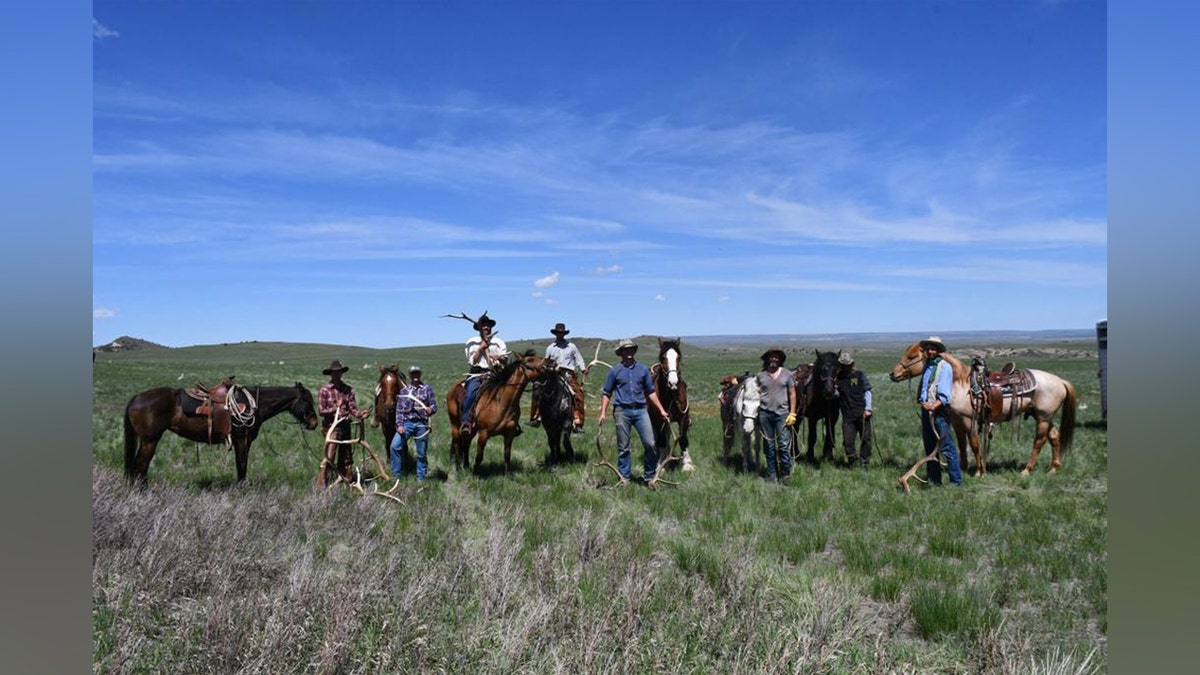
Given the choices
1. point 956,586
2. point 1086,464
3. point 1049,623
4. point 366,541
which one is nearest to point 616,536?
point 366,541

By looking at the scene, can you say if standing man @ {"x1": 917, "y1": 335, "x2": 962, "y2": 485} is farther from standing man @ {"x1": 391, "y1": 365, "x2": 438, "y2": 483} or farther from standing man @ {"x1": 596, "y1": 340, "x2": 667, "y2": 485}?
standing man @ {"x1": 391, "y1": 365, "x2": 438, "y2": 483}

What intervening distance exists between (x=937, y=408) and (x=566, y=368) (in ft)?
19.9

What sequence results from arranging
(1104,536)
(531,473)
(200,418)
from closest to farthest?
(1104,536)
(200,418)
(531,473)

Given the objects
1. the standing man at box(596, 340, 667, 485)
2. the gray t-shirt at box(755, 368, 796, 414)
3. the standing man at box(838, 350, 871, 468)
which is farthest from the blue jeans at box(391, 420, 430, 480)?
the standing man at box(838, 350, 871, 468)

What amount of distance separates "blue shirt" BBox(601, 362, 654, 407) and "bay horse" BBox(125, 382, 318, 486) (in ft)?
16.7

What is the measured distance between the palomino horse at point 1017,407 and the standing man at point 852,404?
2.14ft

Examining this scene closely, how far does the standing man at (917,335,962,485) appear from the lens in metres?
10.2

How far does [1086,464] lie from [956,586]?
8033 mm

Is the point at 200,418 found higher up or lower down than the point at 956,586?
higher up

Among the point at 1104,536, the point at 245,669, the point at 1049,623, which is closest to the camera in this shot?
the point at 245,669

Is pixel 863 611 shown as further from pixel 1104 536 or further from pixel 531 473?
pixel 531 473

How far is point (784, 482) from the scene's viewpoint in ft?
36.1

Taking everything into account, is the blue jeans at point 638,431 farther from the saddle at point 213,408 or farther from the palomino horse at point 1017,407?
the saddle at point 213,408

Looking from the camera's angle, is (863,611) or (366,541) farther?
(366,541)
